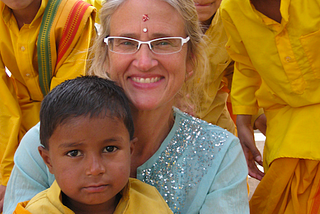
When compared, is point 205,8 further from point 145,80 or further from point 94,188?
point 94,188

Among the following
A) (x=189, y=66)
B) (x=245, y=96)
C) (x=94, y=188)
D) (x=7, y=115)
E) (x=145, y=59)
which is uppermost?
(x=145, y=59)

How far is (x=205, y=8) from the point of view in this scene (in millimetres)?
2598

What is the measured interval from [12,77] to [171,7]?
54.5 inches

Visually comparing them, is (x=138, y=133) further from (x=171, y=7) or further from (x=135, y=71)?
(x=171, y=7)

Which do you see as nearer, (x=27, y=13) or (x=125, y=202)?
(x=125, y=202)

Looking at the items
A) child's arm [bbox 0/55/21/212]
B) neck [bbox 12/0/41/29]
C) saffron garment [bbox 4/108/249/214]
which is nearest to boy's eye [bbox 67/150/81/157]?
saffron garment [bbox 4/108/249/214]

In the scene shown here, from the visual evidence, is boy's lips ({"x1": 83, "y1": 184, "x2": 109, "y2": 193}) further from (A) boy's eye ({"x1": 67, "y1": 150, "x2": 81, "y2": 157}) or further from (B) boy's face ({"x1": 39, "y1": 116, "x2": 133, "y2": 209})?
(A) boy's eye ({"x1": 67, "y1": 150, "x2": 81, "y2": 157})

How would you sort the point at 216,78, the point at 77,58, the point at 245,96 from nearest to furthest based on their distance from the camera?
the point at 245,96
the point at 77,58
the point at 216,78

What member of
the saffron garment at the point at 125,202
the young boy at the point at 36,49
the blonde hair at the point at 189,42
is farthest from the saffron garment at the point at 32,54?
the saffron garment at the point at 125,202

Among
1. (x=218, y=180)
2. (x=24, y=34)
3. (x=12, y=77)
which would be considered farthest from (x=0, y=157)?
(x=218, y=180)

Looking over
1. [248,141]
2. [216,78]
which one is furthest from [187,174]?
[216,78]

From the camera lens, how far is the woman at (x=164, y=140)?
148 centimetres

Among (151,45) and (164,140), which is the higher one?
(151,45)

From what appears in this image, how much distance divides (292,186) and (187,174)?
68cm
